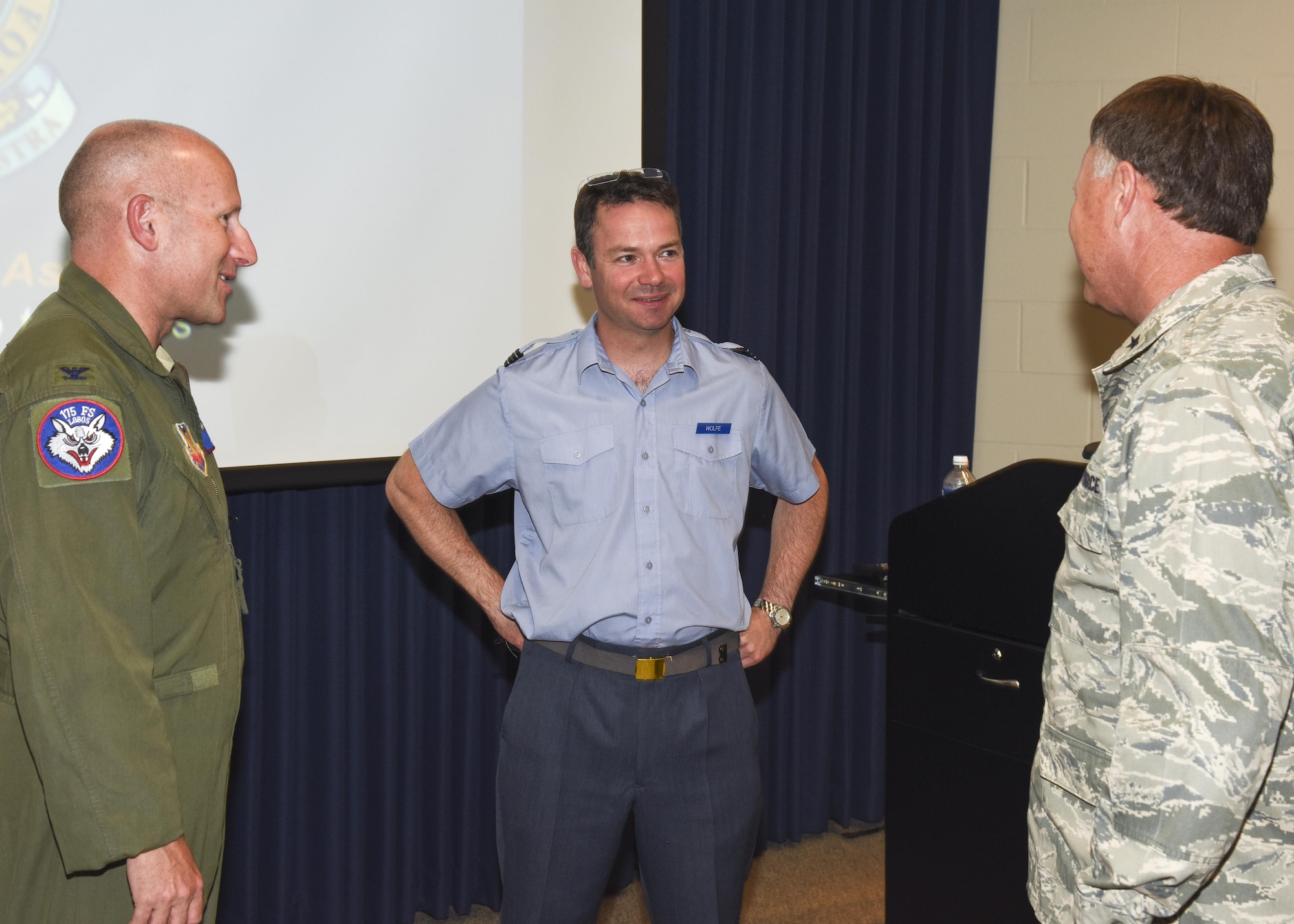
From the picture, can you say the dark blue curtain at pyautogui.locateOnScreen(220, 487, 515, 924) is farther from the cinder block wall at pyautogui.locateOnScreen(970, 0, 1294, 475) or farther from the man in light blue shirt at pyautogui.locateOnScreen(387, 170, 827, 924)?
the cinder block wall at pyautogui.locateOnScreen(970, 0, 1294, 475)

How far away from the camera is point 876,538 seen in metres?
3.31

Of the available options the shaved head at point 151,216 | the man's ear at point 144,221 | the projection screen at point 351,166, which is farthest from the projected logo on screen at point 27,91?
the man's ear at point 144,221

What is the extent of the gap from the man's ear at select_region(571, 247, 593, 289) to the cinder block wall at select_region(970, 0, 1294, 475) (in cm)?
175

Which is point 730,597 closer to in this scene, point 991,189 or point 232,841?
point 232,841

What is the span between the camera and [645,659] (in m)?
1.89

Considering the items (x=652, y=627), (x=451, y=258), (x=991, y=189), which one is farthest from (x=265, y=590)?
(x=991, y=189)

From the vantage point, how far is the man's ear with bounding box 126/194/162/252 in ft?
4.70

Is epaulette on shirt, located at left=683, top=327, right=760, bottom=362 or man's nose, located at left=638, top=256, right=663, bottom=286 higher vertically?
man's nose, located at left=638, top=256, right=663, bottom=286

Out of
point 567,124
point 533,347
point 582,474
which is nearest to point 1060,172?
point 567,124

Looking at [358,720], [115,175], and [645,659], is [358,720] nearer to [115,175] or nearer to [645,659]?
[645,659]

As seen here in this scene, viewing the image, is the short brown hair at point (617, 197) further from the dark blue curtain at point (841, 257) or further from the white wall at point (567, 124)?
the dark blue curtain at point (841, 257)

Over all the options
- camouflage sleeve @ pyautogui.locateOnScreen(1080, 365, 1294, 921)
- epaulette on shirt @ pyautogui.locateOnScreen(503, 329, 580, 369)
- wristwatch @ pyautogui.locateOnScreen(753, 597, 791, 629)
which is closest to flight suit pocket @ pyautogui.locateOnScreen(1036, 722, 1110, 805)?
camouflage sleeve @ pyautogui.locateOnScreen(1080, 365, 1294, 921)

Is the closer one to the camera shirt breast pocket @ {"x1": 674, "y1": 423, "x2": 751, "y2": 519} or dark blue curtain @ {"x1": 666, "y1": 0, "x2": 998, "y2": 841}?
shirt breast pocket @ {"x1": 674, "y1": 423, "x2": 751, "y2": 519}

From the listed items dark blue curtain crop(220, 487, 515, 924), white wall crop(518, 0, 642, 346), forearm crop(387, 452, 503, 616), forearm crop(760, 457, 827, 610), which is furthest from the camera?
white wall crop(518, 0, 642, 346)
